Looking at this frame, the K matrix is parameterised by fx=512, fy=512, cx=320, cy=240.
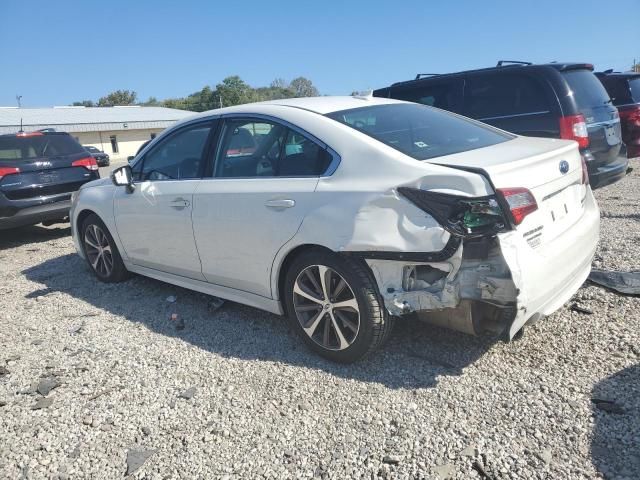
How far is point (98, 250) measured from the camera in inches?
210

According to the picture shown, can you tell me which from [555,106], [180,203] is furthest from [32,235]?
[555,106]

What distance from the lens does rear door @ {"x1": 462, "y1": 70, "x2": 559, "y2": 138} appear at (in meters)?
6.05

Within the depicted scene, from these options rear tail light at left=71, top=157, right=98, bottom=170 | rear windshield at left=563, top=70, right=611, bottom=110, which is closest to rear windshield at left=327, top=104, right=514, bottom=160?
rear windshield at left=563, top=70, right=611, bottom=110

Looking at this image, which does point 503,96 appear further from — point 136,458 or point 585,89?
point 136,458

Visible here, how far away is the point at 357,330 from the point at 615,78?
8.86 m

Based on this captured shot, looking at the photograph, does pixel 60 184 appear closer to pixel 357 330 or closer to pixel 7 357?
pixel 7 357

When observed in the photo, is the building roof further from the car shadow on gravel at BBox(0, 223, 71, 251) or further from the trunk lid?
the trunk lid

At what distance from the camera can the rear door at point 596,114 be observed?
5996mm

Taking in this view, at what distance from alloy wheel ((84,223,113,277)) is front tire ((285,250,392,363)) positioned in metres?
2.63

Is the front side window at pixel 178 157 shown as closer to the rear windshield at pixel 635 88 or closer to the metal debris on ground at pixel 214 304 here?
the metal debris on ground at pixel 214 304

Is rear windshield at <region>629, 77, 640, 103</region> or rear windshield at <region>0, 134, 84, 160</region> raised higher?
rear windshield at <region>629, 77, 640, 103</region>

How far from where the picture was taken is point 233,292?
3.84 m

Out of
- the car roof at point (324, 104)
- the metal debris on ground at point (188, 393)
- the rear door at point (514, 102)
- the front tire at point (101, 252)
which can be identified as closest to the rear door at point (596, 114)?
the rear door at point (514, 102)

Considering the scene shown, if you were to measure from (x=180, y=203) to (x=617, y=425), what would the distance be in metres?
3.20
